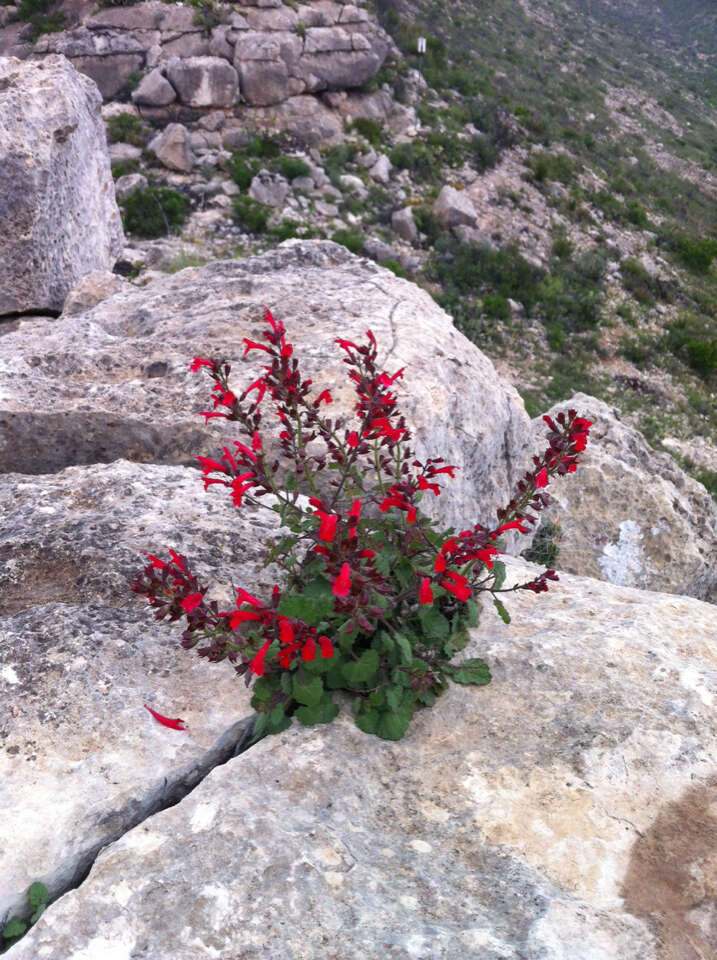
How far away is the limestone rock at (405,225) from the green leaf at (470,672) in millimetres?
14895

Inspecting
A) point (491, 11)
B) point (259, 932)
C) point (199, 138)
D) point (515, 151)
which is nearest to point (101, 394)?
point (259, 932)

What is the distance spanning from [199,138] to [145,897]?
18.2 m

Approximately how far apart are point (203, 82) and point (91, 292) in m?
15.0

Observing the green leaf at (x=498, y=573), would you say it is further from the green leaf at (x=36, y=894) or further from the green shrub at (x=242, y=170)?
the green shrub at (x=242, y=170)

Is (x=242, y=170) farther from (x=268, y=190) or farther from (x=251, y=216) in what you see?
(x=251, y=216)

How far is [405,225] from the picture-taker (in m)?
16.0

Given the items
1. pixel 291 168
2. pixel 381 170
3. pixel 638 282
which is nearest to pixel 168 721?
pixel 291 168

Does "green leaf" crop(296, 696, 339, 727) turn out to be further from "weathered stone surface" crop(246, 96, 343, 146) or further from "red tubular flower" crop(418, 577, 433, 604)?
"weathered stone surface" crop(246, 96, 343, 146)

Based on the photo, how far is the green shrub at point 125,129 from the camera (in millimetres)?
16859

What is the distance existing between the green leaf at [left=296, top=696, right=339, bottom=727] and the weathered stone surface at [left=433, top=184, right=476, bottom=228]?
52.6 feet

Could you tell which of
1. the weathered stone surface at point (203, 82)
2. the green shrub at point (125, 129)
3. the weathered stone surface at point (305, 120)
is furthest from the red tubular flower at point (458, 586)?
the weathered stone surface at point (203, 82)

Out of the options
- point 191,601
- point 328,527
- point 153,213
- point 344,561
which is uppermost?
point 328,527

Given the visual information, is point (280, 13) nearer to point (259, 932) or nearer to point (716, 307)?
point (716, 307)

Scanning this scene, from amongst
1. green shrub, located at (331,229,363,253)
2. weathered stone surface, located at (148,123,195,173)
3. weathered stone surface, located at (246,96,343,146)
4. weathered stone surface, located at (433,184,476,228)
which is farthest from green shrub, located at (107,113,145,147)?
weathered stone surface, located at (433,184,476,228)
